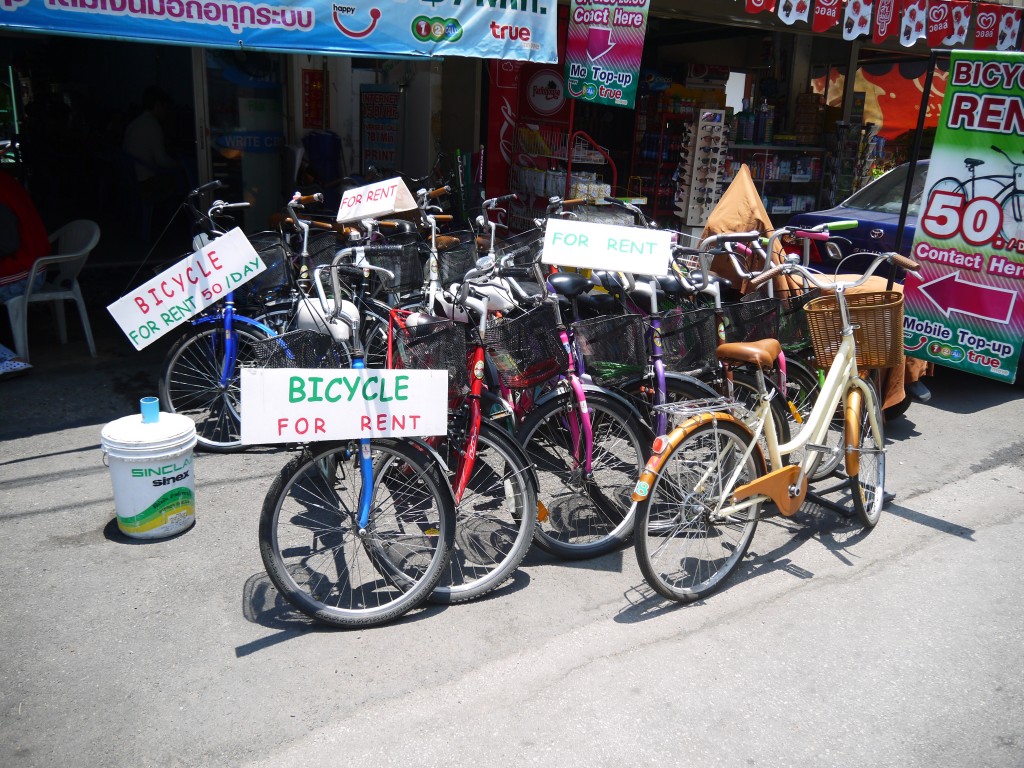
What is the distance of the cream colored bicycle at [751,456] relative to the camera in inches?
141

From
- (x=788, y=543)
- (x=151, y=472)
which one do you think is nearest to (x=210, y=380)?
(x=151, y=472)

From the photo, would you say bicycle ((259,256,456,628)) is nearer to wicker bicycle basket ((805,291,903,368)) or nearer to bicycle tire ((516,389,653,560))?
bicycle tire ((516,389,653,560))

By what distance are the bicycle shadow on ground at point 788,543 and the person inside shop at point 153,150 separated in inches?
328

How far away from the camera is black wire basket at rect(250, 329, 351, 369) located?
4.03 metres

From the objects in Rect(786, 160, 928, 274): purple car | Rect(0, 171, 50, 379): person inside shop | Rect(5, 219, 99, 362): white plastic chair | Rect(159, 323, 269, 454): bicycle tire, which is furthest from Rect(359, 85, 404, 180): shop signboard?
Rect(159, 323, 269, 454): bicycle tire

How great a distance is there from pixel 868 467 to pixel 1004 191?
79.4 inches

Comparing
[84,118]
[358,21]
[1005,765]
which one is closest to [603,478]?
[1005,765]

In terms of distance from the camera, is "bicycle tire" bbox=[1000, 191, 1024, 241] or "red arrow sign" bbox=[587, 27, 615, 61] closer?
"bicycle tire" bbox=[1000, 191, 1024, 241]

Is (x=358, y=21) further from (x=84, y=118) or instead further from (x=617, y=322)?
(x=84, y=118)

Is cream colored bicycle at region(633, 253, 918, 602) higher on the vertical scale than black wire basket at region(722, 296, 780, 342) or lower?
lower

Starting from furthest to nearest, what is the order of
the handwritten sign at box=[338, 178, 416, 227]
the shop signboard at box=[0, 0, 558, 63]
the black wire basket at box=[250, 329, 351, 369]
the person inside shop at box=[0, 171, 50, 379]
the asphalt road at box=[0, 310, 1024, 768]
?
the person inside shop at box=[0, 171, 50, 379] → the handwritten sign at box=[338, 178, 416, 227] → the shop signboard at box=[0, 0, 558, 63] → the black wire basket at box=[250, 329, 351, 369] → the asphalt road at box=[0, 310, 1024, 768]

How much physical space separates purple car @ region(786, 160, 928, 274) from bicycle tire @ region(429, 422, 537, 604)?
396cm

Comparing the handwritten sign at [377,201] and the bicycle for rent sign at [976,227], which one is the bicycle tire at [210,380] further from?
the bicycle for rent sign at [976,227]

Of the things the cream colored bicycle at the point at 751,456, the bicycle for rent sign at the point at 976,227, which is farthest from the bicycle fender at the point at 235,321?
the bicycle for rent sign at the point at 976,227
